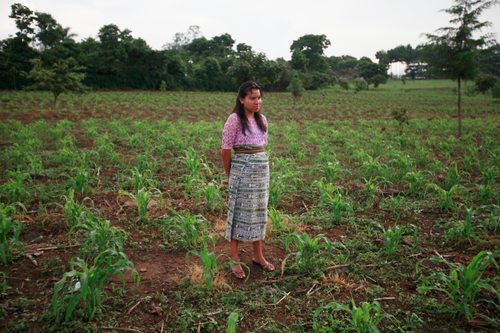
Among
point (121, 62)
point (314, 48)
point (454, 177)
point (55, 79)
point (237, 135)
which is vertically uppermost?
point (314, 48)

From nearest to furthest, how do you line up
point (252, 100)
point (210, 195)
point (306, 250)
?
1. point (252, 100)
2. point (306, 250)
3. point (210, 195)

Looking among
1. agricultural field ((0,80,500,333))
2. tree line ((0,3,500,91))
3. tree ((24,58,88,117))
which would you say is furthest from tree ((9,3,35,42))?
agricultural field ((0,80,500,333))

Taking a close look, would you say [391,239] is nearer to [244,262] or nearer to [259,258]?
[259,258]

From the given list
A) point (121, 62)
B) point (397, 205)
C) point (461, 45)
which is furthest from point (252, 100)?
point (121, 62)

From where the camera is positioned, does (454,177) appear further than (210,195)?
Yes

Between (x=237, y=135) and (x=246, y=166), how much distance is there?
0.91 feet

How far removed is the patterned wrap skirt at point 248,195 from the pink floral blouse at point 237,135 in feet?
0.37

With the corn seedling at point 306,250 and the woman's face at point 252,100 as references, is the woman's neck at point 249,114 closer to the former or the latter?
the woman's face at point 252,100

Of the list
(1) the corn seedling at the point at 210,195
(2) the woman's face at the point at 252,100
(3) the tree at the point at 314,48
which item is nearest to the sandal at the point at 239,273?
(1) the corn seedling at the point at 210,195

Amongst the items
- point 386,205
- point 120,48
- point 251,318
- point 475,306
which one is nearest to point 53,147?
point 251,318

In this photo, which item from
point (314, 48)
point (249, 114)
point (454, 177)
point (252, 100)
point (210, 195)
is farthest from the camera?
point (314, 48)

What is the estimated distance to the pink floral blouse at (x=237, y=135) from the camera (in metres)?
2.37

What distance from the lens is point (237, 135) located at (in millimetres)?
2408

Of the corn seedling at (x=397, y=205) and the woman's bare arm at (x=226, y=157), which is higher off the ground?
the woman's bare arm at (x=226, y=157)
